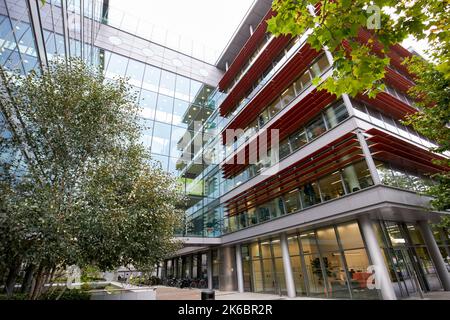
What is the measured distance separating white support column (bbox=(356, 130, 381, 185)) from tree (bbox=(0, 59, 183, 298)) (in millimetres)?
9093

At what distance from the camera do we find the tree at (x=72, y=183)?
253 inches

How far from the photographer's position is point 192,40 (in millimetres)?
32031

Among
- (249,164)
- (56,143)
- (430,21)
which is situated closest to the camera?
(430,21)

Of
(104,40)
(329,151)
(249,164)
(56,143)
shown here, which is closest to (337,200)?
(329,151)

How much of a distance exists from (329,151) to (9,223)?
1288 centimetres

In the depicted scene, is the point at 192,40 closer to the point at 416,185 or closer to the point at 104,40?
the point at 104,40

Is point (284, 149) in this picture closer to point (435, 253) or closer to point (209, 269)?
point (435, 253)

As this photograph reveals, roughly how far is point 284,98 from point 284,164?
511cm

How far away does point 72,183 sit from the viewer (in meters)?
7.90

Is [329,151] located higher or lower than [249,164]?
lower

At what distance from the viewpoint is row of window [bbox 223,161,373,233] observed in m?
11.6

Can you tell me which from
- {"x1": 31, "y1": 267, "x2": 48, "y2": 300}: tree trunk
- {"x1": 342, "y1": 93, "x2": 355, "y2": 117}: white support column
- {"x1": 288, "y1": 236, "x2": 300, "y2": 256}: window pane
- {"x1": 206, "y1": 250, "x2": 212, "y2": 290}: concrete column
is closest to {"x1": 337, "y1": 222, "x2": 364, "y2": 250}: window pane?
{"x1": 288, "y1": 236, "x2": 300, "y2": 256}: window pane

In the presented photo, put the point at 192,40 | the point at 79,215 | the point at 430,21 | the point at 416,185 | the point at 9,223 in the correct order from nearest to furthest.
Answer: the point at 430,21 < the point at 9,223 < the point at 79,215 < the point at 416,185 < the point at 192,40

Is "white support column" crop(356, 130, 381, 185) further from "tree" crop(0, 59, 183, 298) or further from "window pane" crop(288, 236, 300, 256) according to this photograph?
"tree" crop(0, 59, 183, 298)
